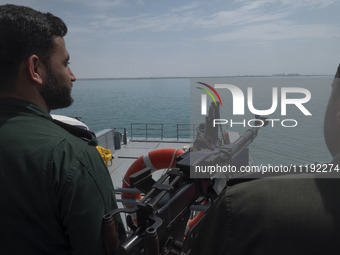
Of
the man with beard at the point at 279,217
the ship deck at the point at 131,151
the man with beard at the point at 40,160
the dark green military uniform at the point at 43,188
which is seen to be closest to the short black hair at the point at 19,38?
the man with beard at the point at 40,160

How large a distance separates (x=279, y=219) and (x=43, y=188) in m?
1.12

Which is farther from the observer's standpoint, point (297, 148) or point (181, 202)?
point (297, 148)

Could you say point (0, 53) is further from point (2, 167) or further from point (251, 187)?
point (251, 187)

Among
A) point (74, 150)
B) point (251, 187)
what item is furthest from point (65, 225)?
point (251, 187)

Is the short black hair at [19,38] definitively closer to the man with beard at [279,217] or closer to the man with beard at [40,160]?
the man with beard at [40,160]

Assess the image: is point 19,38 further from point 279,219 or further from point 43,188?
point 279,219

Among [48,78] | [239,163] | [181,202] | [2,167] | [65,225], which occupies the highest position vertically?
[48,78]

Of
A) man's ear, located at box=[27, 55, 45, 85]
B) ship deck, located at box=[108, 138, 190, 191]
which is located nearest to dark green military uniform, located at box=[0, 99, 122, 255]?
man's ear, located at box=[27, 55, 45, 85]

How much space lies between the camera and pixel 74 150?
1476 millimetres

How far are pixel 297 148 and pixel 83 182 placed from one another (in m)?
28.3

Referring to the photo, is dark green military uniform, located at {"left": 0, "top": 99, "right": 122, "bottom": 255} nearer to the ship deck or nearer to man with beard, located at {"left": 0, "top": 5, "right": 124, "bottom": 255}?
man with beard, located at {"left": 0, "top": 5, "right": 124, "bottom": 255}

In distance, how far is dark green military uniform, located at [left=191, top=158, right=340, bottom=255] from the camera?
87cm

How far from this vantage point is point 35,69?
5.27 ft

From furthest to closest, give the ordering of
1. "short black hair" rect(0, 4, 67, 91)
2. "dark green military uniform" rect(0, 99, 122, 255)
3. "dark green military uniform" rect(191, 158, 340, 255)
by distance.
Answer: "short black hair" rect(0, 4, 67, 91)
"dark green military uniform" rect(0, 99, 122, 255)
"dark green military uniform" rect(191, 158, 340, 255)
